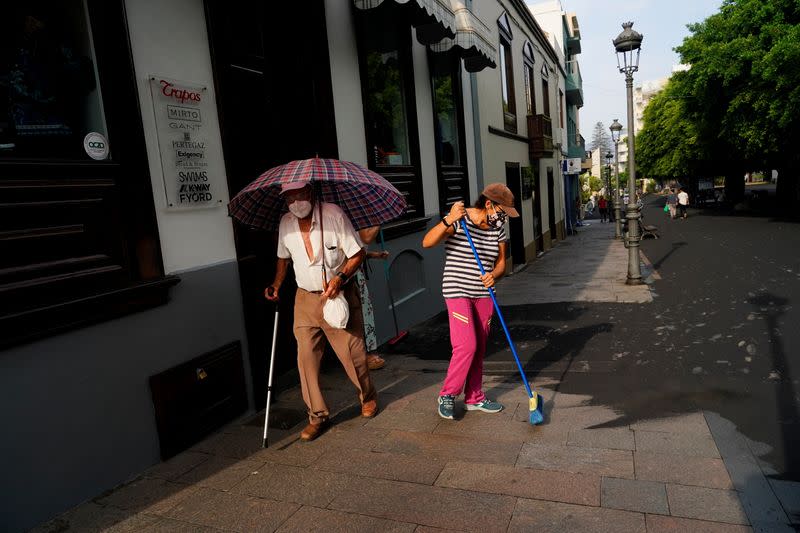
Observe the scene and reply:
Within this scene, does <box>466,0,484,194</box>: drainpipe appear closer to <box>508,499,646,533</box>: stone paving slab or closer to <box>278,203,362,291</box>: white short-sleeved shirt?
<box>278,203,362,291</box>: white short-sleeved shirt

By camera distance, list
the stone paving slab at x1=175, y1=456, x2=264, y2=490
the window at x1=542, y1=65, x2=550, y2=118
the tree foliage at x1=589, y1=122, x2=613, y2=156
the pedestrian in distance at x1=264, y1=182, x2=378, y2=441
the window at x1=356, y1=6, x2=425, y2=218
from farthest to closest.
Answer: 1. the tree foliage at x1=589, y1=122, x2=613, y2=156
2. the window at x1=542, y1=65, x2=550, y2=118
3. the window at x1=356, y1=6, x2=425, y2=218
4. the pedestrian in distance at x1=264, y1=182, x2=378, y2=441
5. the stone paving slab at x1=175, y1=456, x2=264, y2=490

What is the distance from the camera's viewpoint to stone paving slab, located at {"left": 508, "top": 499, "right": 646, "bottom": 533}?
9.62 feet

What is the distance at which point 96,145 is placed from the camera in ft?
12.2

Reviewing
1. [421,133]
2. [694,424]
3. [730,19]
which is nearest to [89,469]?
[694,424]

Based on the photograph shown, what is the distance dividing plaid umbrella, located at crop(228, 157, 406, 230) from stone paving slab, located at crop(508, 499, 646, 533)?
243 centimetres

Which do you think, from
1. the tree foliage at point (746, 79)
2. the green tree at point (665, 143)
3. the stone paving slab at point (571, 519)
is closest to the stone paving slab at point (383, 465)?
the stone paving slab at point (571, 519)

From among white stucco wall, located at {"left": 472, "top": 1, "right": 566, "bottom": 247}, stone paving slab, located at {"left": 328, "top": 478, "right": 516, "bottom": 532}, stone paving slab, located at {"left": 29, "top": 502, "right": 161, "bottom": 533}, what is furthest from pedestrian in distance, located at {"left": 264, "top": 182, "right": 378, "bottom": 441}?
white stucco wall, located at {"left": 472, "top": 1, "right": 566, "bottom": 247}

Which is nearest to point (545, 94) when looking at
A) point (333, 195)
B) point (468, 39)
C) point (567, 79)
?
→ point (567, 79)

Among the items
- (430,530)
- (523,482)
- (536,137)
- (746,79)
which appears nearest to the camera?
(430,530)

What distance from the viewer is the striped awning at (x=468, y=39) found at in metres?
8.21

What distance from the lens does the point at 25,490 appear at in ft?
10.2

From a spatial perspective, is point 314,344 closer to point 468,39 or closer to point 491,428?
point 491,428

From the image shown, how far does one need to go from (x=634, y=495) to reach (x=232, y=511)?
2360mm

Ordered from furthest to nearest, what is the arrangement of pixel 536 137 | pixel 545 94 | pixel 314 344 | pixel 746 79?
pixel 545 94 → pixel 746 79 → pixel 536 137 → pixel 314 344
